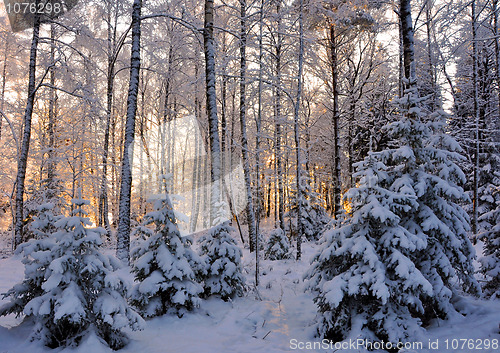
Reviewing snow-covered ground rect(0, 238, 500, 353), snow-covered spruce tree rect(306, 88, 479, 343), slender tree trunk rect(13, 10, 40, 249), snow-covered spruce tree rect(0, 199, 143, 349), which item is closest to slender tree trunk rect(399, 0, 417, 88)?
snow-covered spruce tree rect(306, 88, 479, 343)

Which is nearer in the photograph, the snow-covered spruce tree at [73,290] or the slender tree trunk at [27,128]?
the snow-covered spruce tree at [73,290]

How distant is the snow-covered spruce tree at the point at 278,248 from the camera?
1249 cm

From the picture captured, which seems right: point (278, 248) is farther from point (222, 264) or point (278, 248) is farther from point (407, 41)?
point (407, 41)

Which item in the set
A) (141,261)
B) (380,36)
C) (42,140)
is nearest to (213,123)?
(141,261)

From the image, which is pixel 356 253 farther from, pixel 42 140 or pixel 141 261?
pixel 42 140

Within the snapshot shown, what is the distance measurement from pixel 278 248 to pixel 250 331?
6.97m

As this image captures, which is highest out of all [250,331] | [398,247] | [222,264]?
[398,247]

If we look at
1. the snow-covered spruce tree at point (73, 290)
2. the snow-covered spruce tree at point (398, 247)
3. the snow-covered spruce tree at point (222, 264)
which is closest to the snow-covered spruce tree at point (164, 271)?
the snow-covered spruce tree at point (222, 264)

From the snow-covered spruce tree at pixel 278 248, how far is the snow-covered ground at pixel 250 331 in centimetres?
490

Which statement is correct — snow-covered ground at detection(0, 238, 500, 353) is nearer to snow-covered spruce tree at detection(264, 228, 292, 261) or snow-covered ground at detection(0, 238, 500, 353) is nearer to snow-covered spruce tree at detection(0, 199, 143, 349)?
snow-covered spruce tree at detection(0, 199, 143, 349)

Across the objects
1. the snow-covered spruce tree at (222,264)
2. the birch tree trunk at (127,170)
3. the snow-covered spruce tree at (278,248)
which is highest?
the birch tree trunk at (127,170)

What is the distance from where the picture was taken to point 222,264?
277 inches

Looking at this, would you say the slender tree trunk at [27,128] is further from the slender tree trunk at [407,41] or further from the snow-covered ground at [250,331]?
the slender tree trunk at [407,41]

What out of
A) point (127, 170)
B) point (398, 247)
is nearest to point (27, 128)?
point (127, 170)
